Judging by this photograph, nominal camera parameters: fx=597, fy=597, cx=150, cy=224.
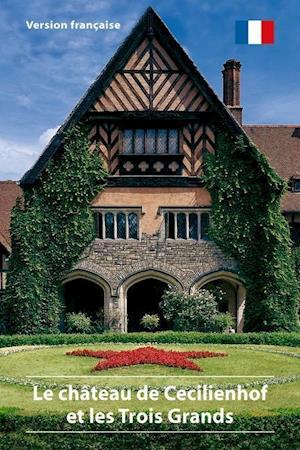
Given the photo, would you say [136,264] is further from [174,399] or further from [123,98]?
[174,399]

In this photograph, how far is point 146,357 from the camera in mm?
15180

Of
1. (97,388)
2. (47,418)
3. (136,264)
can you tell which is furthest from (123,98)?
(47,418)

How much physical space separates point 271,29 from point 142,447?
500 inches

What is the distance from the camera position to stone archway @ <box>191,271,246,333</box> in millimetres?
23391

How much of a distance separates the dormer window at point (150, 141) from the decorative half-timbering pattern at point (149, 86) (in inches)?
35.5

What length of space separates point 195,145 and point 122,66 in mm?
4250

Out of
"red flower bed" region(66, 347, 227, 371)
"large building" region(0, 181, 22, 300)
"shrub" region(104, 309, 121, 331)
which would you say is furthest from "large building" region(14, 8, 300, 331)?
"red flower bed" region(66, 347, 227, 371)

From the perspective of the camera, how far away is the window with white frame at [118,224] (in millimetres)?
23594

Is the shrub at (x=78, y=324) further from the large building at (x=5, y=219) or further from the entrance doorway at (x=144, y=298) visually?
the large building at (x=5, y=219)

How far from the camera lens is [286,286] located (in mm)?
22719

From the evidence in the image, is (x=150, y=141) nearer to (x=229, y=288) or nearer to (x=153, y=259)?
(x=153, y=259)

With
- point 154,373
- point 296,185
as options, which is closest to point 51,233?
point 154,373

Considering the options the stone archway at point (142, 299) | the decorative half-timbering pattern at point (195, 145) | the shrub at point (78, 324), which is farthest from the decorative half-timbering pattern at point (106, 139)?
the shrub at point (78, 324)

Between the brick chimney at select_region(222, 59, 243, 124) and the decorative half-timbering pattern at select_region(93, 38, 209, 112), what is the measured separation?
15.9 feet
